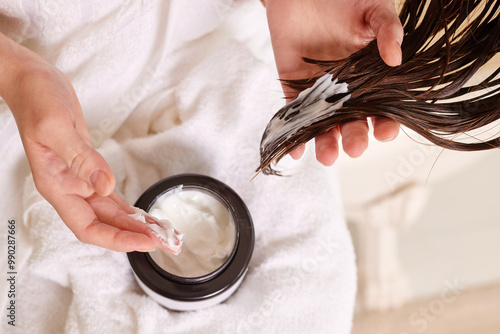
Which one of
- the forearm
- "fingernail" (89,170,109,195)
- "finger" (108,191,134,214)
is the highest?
the forearm

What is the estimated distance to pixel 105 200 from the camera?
0.66 metres

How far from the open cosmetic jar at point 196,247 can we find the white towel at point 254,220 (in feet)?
0.20

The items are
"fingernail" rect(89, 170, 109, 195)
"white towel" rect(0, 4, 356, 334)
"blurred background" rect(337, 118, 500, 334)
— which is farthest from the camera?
"blurred background" rect(337, 118, 500, 334)

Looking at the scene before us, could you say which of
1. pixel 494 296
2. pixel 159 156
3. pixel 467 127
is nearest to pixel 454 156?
pixel 494 296

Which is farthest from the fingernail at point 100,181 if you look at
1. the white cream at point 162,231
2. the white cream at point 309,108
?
the white cream at point 309,108

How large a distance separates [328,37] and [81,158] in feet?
1.57

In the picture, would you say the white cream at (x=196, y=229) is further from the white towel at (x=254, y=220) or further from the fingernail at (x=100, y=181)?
the fingernail at (x=100, y=181)

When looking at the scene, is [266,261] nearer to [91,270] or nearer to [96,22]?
[91,270]

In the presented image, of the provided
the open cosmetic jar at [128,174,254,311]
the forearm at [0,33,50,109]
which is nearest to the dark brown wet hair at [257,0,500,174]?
the open cosmetic jar at [128,174,254,311]

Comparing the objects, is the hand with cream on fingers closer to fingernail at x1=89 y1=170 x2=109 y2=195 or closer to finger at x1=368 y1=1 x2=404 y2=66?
fingernail at x1=89 y1=170 x2=109 y2=195

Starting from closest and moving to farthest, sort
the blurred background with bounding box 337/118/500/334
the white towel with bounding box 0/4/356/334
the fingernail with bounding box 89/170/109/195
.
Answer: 1. the fingernail with bounding box 89/170/109/195
2. the white towel with bounding box 0/4/356/334
3. the blurred background with bounding box 337/118/500/334

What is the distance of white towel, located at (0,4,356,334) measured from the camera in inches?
29.4

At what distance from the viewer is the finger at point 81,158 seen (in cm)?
54

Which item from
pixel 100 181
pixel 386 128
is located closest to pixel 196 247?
pixel 100 181
